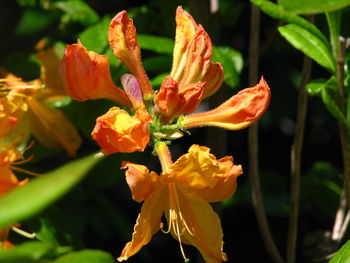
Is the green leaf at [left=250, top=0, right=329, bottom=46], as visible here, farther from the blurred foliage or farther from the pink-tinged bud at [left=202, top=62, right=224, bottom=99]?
the pink-tinged bud at [left=202, top=62, right=224, bottom=99]

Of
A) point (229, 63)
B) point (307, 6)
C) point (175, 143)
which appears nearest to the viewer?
point (307, 6)

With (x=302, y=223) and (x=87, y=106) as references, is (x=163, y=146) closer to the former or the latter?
(x=87, y=106)

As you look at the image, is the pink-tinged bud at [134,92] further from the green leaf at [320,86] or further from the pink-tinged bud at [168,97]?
the green leaf at [320,86]

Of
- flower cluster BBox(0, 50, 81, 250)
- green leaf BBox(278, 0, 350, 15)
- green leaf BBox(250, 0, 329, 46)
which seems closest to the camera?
green leaf BBox(278, 0, 350, 15)

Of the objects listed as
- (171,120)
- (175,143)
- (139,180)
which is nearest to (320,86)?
(171,120)

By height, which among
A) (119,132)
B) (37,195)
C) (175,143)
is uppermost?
(37,195)

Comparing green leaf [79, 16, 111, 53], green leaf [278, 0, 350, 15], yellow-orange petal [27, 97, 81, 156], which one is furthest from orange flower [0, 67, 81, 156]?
green leaf [278, 0, 350, 15]

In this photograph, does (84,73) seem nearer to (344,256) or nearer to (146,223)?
(146,223)
